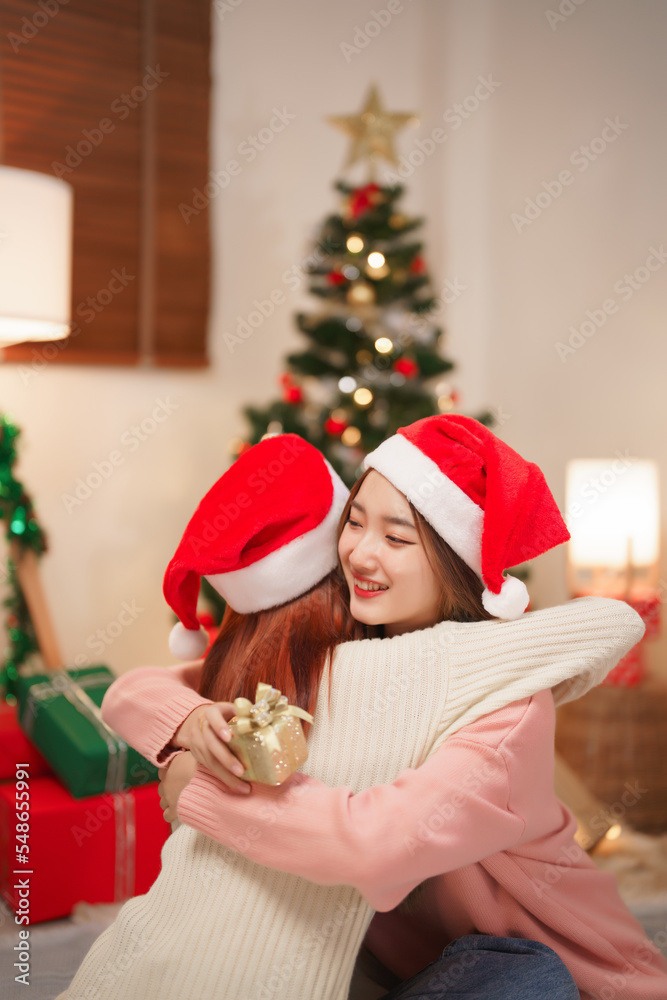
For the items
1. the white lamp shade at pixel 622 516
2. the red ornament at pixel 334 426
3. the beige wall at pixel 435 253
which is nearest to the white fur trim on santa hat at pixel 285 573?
the white lamp shade at pixel 622 516

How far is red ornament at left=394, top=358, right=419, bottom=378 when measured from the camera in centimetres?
261

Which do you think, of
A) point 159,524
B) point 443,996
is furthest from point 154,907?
point 159,524

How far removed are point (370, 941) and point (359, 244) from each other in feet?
6.76

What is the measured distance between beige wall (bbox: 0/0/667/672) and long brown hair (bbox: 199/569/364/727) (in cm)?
152

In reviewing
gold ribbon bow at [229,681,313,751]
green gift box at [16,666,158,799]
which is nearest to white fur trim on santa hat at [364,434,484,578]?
gold ribbon bow at [229,681,313,751]

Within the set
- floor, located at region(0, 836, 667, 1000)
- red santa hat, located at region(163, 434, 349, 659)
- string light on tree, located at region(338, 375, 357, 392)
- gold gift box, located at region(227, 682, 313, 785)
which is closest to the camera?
gold gift box, located at region(227, 682, 313, 785)

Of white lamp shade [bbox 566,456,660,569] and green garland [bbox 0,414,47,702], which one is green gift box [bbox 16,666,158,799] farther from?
white lamp shade [bbox 566,456,660,569]

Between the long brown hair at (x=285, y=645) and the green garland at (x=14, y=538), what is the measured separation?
123cm

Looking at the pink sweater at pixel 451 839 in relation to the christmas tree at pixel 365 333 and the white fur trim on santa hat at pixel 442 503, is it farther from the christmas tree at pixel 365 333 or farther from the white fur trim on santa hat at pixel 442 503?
the christmas tree at pixel 365 333

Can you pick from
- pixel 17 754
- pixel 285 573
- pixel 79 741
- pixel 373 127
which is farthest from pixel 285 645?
pixel 373 127

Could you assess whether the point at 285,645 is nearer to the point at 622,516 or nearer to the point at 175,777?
the point at 175,777

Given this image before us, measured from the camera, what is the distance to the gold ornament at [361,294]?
2.64 m

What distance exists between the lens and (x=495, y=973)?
101 centimetres

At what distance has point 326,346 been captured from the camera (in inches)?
108
